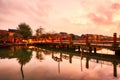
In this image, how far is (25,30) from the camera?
422ft

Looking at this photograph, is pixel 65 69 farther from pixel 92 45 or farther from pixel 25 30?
pixel 25 30

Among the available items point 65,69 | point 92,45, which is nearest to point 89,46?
point 92,45

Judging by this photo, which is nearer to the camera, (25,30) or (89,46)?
(89,46)

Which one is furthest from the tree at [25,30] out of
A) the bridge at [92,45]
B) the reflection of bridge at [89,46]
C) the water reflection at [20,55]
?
the water reflection at [20,55]

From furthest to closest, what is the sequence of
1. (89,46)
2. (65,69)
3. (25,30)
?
(25,30) → (89,46) → (65,69)

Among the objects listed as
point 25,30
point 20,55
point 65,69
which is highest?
point 25,30

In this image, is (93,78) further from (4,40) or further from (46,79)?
(4,40)

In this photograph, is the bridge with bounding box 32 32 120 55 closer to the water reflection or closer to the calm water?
the calm water

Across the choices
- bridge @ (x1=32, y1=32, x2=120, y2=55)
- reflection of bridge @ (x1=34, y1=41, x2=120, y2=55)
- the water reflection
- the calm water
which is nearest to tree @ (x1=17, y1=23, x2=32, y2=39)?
reflection of bridge @ (x1=34, y1=41, x2=120, y2=55)

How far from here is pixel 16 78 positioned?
2106 centimetres

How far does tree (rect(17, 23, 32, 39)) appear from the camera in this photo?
126562 mm

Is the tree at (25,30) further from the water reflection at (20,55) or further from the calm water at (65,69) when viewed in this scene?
the calm water at (65,69)

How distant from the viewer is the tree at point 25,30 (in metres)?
127

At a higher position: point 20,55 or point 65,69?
point 20,55
